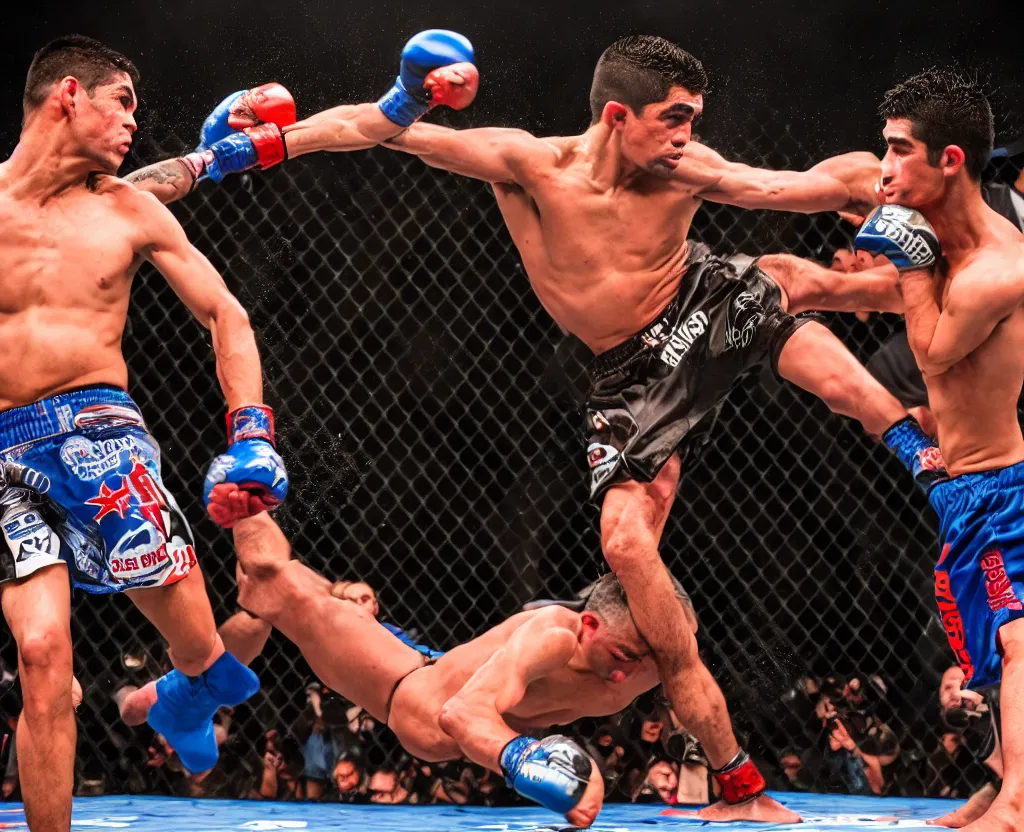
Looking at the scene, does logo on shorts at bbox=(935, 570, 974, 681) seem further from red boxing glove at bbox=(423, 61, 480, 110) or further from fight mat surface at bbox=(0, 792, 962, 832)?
red boxing glove at bbox=(423, 61, 480, 110)

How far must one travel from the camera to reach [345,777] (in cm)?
322

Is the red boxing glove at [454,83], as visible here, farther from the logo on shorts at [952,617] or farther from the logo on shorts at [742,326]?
the logo on shorts at [952,617]

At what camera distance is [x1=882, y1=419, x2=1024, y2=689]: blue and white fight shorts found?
6.93 feet

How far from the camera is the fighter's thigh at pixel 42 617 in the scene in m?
1.80

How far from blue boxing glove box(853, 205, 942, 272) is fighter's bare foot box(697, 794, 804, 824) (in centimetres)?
109

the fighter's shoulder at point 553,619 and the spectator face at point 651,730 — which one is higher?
the fighter's shoulder at point 553,619

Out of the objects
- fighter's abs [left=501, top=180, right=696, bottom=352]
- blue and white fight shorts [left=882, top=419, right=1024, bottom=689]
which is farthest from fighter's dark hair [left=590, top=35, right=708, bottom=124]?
blue and white fight shorts [left=882, top=419, right=1024, bottom=689]

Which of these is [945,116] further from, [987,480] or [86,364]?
[86,364]

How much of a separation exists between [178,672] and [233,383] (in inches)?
25.8

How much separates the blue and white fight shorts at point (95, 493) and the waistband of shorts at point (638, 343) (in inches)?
42.1

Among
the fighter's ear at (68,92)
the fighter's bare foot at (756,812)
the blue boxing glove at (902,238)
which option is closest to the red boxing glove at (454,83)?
the fighter's ear at (68,92)

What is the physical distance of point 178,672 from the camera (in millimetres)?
2326

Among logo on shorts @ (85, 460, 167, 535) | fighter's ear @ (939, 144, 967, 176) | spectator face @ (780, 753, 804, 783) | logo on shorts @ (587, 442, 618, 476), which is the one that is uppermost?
fighter's ear @ (939, 144, 967, 176)

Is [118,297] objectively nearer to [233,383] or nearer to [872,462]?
[233,383]
